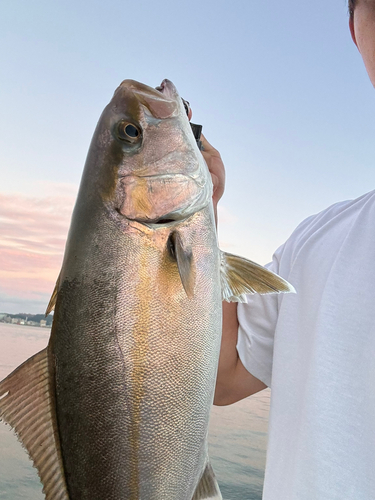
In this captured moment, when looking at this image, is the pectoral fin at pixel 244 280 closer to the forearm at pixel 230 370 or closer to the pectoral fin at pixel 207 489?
the pectoral fin at pixel 207 489

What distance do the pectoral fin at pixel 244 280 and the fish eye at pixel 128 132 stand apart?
0.44 metres

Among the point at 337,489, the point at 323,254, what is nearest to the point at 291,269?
the point at 323,254

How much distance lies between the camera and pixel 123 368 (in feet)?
3.91

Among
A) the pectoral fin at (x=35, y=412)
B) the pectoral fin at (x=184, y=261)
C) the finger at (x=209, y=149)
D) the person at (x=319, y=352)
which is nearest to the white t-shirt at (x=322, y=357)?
the person at (x=319, y=352)

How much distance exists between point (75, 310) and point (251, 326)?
1.10 m

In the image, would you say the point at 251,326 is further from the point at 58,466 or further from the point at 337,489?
the point at 58,466

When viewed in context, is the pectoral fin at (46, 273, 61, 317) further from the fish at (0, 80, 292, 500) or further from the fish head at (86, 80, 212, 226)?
the fish head at (86, 80, 212, 226)

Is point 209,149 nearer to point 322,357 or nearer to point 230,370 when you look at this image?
point 322,357

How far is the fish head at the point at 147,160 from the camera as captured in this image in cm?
131

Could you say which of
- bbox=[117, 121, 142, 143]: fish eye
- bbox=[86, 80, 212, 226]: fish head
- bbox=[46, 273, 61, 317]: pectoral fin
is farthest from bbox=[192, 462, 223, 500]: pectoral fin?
bbox=[117, 121, 142, 143]: fish eye

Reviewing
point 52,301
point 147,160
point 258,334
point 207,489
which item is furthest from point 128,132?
point 258,334

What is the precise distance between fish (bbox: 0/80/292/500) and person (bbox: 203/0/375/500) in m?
0.56

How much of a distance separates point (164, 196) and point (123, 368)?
50 centimetres

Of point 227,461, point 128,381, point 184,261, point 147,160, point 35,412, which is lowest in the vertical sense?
point 227,461
